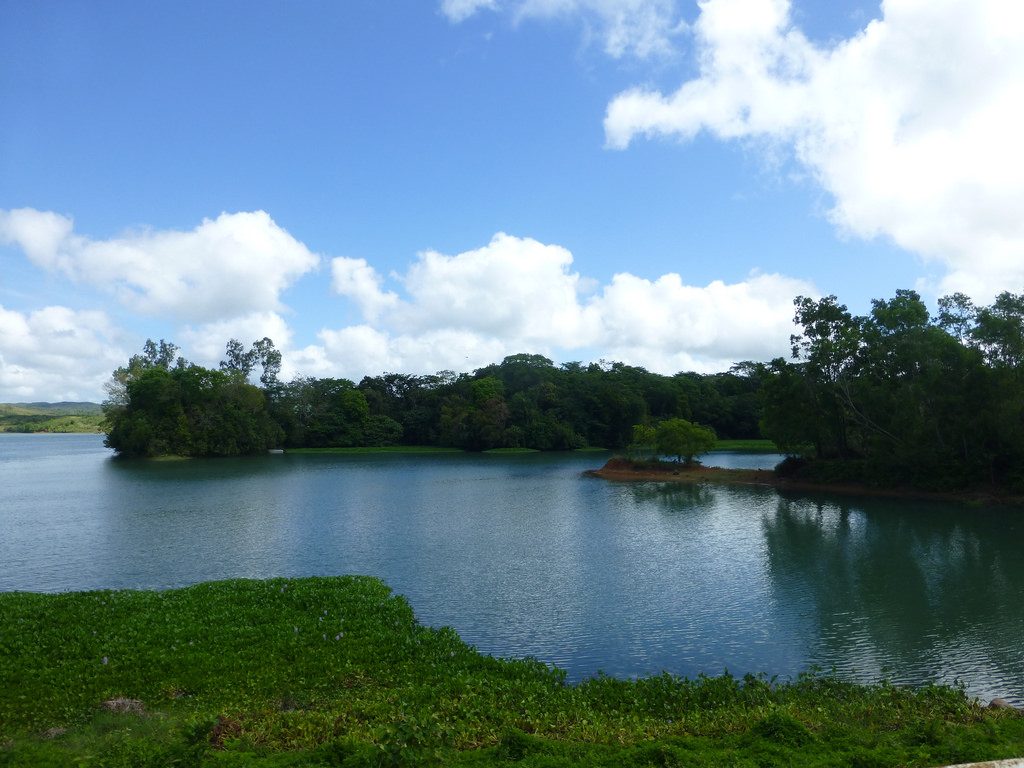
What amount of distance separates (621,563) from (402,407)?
90973mm

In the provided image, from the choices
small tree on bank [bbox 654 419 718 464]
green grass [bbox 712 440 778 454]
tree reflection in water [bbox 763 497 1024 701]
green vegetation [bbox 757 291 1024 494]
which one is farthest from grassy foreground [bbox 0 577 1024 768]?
green grass [bbox 712 440 778 454]

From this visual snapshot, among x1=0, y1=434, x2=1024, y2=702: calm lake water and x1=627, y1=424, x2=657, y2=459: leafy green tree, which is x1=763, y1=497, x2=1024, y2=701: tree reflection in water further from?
x1=627, y1=424, x2=657, y2=459: leafy green tree

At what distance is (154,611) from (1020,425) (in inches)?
1549

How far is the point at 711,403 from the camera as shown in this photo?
321 ft

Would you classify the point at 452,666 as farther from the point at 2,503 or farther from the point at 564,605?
the point at 2,503

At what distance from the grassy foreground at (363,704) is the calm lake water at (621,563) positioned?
221cm

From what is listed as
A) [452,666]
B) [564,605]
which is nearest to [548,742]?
[452,666]

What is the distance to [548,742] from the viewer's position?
7.72m

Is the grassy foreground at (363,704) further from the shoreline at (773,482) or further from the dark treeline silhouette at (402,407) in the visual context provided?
the dark treeline silhouette at (402,407)

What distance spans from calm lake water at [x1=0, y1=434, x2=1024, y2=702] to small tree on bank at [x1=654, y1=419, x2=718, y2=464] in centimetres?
1022

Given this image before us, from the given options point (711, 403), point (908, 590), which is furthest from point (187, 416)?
point (908, 590)

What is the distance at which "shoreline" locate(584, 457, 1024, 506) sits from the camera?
122 feet

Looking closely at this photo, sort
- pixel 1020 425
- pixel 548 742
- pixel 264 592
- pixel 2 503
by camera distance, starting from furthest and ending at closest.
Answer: pixel 2 503
pixel 1020 425
pixel 264 592
pixel 548 742

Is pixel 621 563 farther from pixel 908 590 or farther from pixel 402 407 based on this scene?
pixel 402 407
